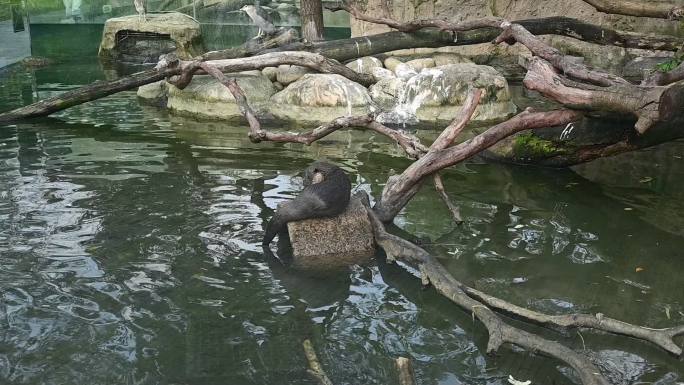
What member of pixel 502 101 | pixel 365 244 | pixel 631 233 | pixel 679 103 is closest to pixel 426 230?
pixel 365 244

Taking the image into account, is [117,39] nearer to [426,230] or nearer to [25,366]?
[426,230]

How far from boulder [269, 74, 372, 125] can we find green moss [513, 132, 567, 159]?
2.94 m

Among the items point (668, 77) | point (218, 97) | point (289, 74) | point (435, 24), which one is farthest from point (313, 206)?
point (289, 74)

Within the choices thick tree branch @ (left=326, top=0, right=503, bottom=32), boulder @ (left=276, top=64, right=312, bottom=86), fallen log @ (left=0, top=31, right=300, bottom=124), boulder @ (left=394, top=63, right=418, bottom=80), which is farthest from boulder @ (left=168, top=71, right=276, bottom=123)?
boulder @ (left=394, top=63, right=418, bottom=80)

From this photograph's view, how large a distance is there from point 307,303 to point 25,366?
1714 mm

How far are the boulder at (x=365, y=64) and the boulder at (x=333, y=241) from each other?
245 inches

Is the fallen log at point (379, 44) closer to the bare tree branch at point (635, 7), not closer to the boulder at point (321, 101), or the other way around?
the bare tree branch at point (635, 7)

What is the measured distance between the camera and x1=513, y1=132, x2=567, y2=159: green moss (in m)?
7.68

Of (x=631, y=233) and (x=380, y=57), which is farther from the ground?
(x=380, y=57)

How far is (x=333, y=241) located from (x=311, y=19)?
7.61 metres

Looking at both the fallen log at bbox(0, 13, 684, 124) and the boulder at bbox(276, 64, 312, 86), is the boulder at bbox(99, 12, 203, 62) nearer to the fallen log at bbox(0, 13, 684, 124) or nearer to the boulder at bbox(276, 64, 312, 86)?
the fallen log at bbox(0, 13, 684, 124)

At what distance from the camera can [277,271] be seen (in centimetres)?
539

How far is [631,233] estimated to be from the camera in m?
6.30

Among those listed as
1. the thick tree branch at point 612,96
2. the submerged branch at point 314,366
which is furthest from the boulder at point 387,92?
the submerged branch at point 314,366
